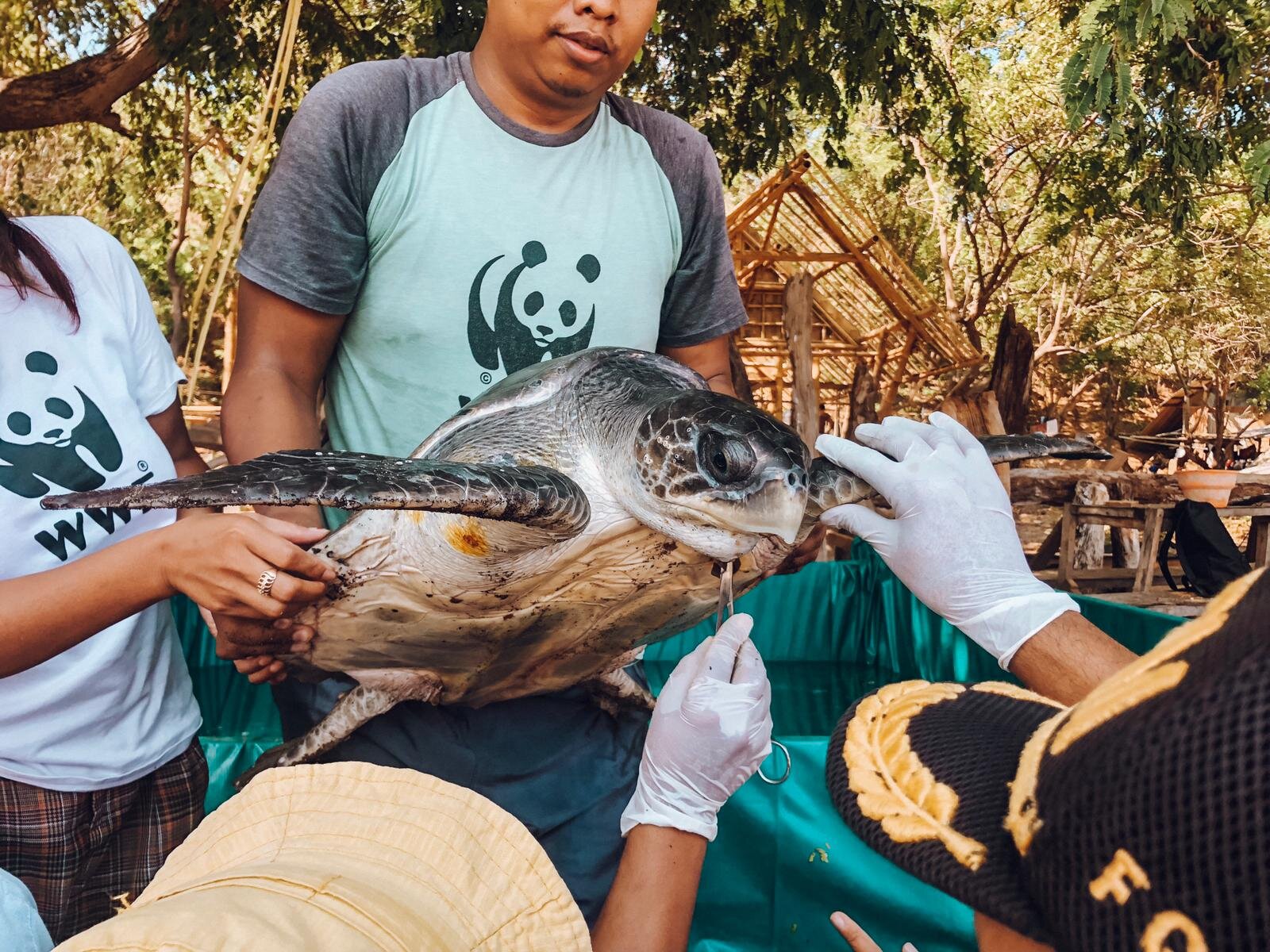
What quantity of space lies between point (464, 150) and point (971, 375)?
7.68 m

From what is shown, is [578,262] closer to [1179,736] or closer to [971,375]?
[1179,736]

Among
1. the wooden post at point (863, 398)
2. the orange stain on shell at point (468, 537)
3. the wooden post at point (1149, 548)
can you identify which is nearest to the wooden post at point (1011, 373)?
the wooden post at point (863, 398)

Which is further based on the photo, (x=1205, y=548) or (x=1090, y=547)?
(x=1090, y=547)

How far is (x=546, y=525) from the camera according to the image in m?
1.12

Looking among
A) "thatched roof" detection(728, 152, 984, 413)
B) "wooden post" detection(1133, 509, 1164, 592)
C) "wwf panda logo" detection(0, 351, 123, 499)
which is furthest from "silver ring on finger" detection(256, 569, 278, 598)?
"thatched roof" detection(728, 152, 984, 413)

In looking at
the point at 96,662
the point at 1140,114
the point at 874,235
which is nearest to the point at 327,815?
the point at 96,662

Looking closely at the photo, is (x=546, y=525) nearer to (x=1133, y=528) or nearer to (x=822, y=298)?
(x=1133, y=528)

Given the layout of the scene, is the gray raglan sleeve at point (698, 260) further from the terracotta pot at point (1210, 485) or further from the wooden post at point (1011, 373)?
the wooden post at point (1011, 373)

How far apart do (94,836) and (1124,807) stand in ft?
4.48

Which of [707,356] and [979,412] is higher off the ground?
[707,356]

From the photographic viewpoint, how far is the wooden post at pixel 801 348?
6.48 meters

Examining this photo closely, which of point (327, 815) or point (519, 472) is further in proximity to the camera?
point (519, 472)

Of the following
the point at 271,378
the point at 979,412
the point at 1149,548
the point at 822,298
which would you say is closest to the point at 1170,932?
the point at 271,378

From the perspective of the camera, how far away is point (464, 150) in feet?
4.43
